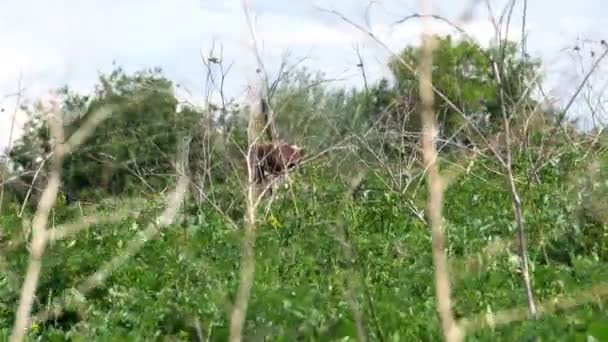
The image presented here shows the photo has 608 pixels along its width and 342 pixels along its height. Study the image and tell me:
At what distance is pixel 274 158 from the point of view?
10141mm

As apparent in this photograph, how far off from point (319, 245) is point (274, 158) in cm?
336

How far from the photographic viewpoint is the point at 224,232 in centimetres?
797

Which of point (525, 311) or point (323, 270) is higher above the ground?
point (323, 270)

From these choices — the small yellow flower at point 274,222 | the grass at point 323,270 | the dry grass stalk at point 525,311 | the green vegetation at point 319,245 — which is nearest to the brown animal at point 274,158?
the green vegetation at point 319,245

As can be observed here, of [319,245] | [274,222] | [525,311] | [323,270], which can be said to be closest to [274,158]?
[274,222]

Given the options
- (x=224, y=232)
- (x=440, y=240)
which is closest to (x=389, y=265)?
(x=224, y=232)

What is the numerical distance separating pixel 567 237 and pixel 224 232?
8.34 feet

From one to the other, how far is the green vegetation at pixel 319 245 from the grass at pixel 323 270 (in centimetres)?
1

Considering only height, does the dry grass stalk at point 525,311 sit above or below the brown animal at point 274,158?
below

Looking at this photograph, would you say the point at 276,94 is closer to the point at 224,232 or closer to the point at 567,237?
the point at 224,232

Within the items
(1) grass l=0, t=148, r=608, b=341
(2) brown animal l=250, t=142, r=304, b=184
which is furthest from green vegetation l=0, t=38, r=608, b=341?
(2) brown animal l=250, t=142, r=304, b=184

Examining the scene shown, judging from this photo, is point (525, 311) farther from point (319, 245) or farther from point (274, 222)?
point (274, 222)

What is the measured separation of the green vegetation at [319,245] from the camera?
161 inches

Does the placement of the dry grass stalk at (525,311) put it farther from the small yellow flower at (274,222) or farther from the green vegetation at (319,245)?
the small yellow flower at (274,222)
